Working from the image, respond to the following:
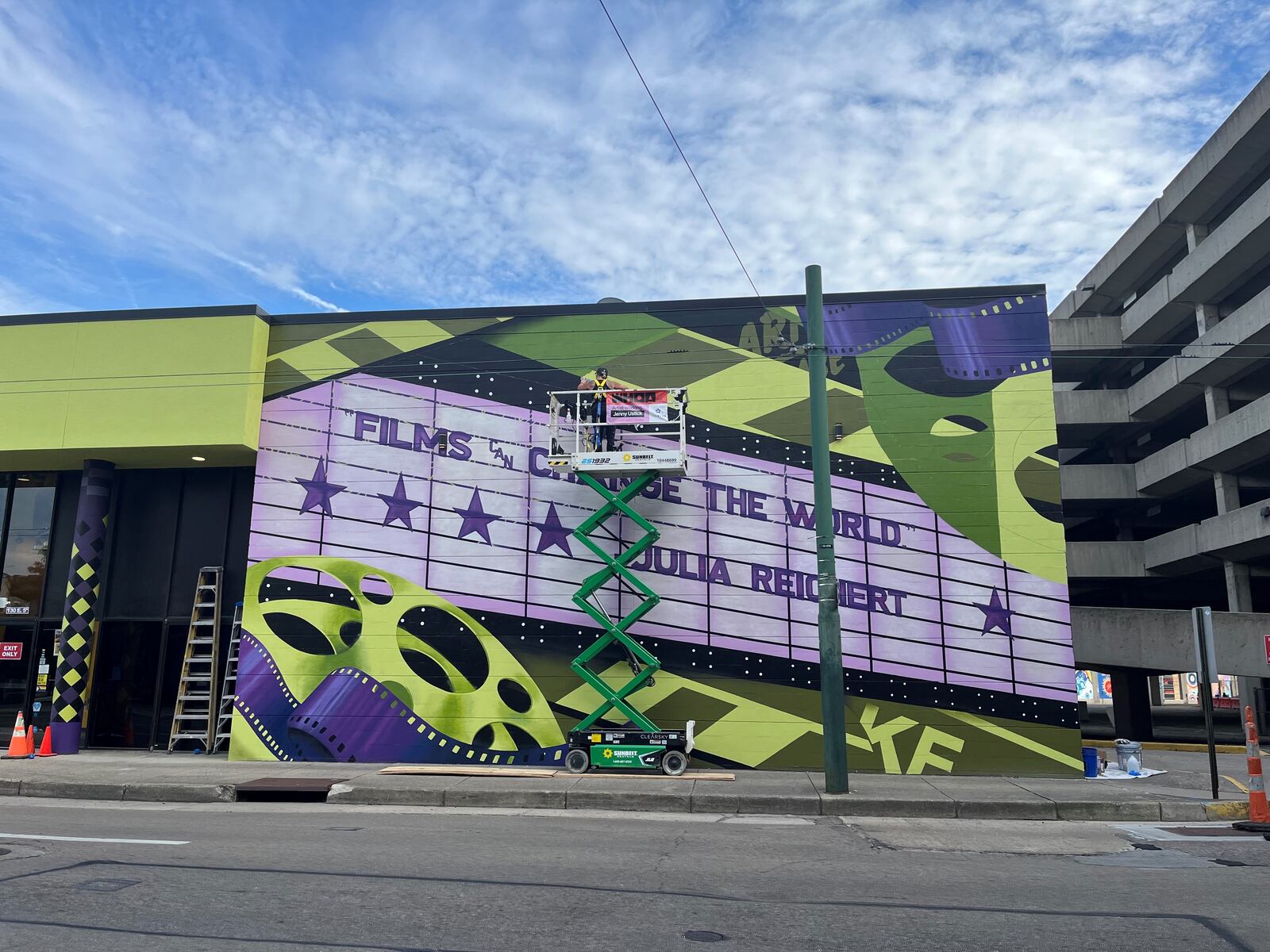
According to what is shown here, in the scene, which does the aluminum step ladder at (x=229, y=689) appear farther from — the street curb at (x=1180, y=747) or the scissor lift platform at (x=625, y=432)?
the street curb at (x=1180, y=747)

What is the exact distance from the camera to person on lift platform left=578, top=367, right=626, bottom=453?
14.7 m

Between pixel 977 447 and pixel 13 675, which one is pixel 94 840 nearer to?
pixel 13 675

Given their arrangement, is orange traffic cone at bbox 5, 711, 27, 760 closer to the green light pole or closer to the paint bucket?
the green light pole

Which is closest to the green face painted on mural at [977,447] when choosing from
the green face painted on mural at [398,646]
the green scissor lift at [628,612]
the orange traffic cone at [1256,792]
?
the green scissor lift at [628,612]

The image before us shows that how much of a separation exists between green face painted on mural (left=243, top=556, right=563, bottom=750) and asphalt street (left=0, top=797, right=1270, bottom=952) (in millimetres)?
4528

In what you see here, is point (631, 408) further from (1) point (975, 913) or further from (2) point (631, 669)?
(1) point (975, 913)

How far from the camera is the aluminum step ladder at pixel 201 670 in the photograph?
1642 centimetres

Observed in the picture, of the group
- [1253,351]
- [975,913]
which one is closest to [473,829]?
[975,913]

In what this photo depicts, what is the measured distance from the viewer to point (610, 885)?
6934mm

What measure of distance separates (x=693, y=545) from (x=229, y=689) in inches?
339

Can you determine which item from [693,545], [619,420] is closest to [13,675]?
[619,420]

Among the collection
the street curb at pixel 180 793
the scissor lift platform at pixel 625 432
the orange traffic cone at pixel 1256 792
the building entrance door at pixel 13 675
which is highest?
the scissor lift platform at pixel 625 432

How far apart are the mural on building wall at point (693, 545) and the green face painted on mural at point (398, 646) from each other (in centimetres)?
4

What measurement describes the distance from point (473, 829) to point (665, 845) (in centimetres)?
214
